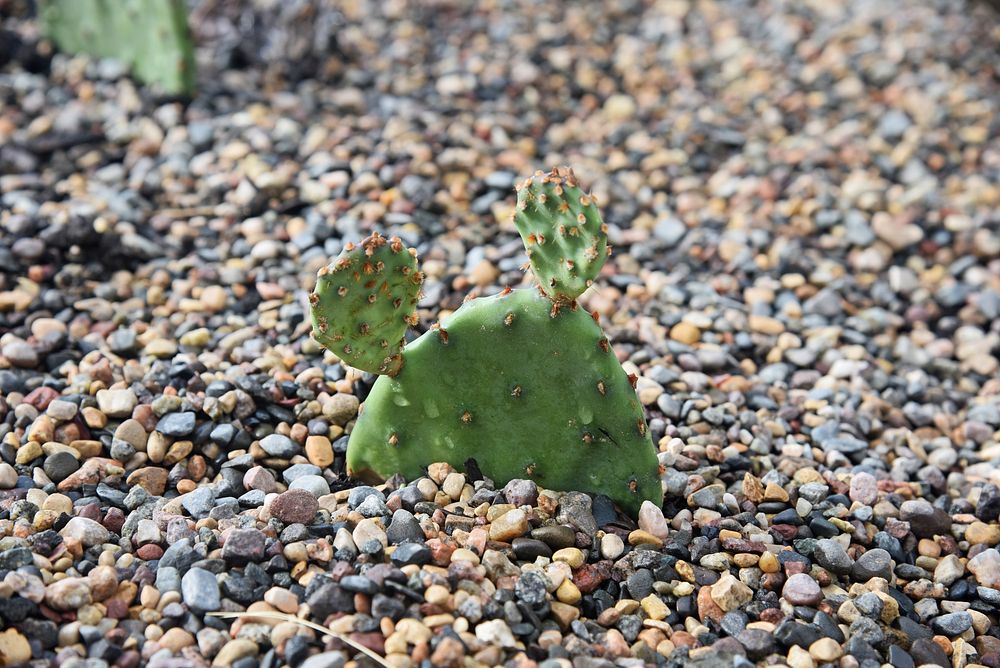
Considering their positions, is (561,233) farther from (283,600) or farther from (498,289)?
(498,289)

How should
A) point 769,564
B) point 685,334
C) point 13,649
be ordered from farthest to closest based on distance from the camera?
point 685,334 < point 769,564 < point 13,649

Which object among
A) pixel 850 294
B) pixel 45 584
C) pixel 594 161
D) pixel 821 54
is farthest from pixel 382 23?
pixel 45 584

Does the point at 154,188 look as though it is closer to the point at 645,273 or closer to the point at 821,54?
the point at 645,273

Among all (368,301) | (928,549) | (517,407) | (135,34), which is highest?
(135,34)

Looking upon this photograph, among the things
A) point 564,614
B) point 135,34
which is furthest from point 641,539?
point 135,34

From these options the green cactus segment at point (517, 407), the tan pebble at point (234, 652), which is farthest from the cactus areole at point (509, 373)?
the tan pebble at point (234, 652)

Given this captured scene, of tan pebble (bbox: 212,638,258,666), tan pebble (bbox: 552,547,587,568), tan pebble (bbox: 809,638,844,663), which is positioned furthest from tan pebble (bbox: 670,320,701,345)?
tan pebble (bbox: 212,638,258,666)

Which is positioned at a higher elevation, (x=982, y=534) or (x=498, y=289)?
(x=498, y=289)

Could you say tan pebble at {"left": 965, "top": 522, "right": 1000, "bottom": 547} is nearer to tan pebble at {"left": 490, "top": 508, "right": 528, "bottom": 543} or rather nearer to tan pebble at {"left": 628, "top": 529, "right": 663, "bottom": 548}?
tan pebble at {"left": 628, "top": 529, "right": 663, "bottom": 548}

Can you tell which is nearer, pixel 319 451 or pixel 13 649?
pixel 13 649
